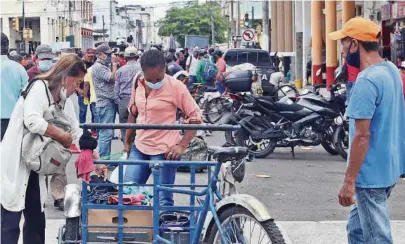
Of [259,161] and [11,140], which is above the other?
[11,140]

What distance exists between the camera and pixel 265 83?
87.7 feet

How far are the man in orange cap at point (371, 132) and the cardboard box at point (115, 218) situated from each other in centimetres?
150

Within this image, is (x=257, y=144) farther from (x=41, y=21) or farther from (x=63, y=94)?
(x=41, y=21)

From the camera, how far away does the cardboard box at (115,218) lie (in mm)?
6395

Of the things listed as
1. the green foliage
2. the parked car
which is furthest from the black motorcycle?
the green foliage

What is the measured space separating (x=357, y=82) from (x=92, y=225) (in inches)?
83.1

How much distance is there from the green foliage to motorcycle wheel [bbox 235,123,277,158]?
102 meters

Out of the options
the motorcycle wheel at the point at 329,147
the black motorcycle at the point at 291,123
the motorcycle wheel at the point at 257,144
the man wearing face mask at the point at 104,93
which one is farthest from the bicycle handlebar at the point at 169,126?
the motorcycle wheel at the point at 329,147

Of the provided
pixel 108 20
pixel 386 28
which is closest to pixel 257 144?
pixel 386 28

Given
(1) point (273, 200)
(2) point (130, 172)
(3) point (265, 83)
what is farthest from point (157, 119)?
(3) point (265, 83)

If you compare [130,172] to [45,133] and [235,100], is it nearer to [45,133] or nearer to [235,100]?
[45,133]

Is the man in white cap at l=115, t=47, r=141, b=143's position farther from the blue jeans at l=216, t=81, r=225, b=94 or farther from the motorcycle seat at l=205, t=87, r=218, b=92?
the blue jeans at l=216, t=81, r=225, b=94

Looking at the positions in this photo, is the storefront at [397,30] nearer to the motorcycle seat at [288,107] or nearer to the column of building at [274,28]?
the motorcycle seat at [288,107]

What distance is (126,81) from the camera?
1370 cm
